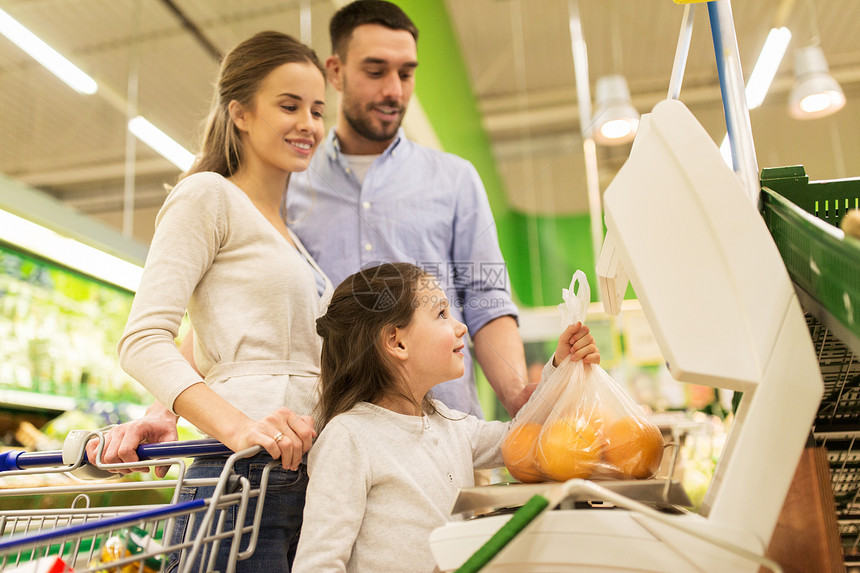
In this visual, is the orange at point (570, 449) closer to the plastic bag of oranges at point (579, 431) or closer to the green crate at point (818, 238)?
the plastic bag of oranges at point (579, 431)

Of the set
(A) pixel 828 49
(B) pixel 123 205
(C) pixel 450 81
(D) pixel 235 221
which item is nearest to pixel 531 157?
(C) pixel 450 81

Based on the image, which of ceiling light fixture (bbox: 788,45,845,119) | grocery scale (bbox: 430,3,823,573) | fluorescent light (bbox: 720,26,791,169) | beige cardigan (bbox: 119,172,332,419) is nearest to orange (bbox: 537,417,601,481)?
grocery scale (bbox: 430,3,823,573)

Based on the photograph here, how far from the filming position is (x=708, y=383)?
2.01 ft

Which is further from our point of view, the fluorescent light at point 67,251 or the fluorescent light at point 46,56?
the fluorescent light at point 46,56

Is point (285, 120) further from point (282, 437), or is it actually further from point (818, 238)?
point (818, 238)

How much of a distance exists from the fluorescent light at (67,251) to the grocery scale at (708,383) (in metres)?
2.35

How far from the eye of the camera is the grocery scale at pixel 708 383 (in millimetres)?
586

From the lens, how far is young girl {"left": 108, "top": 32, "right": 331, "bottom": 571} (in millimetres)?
964

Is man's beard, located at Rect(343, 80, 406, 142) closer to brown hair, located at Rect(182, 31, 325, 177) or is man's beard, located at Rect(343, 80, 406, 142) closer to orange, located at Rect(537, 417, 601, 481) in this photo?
brown hair, located at Rect(182, 31, 325, 177)

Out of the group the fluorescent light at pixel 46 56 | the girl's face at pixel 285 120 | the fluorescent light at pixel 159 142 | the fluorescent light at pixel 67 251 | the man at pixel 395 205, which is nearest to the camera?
the girl's face at pixel 285 120

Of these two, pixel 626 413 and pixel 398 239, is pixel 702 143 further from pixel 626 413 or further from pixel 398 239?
pixel 398 239

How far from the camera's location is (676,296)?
628 mm

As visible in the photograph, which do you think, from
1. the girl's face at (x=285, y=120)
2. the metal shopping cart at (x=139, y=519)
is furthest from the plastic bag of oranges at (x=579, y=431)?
the girl's face at (x=285, y=120)

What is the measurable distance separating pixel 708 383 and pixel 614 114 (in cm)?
397
